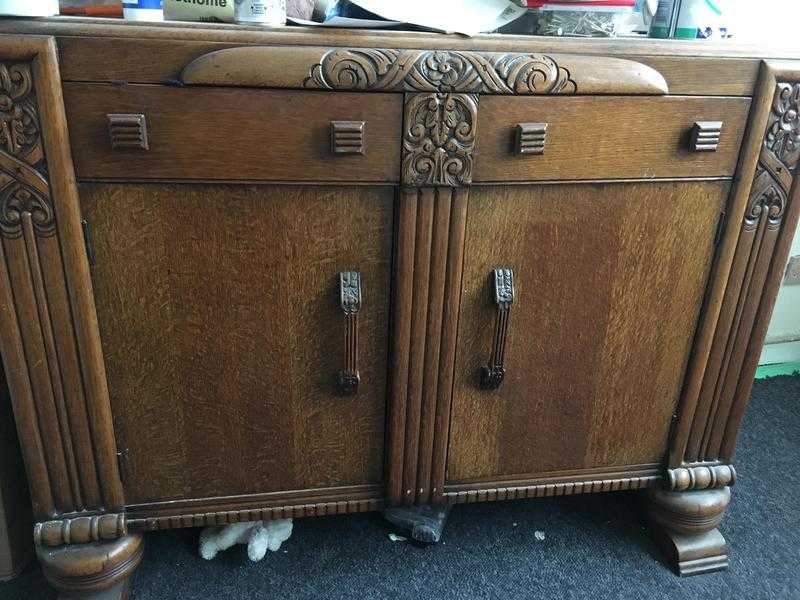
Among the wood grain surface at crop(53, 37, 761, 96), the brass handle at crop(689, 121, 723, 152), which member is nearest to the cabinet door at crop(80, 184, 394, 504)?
the wood grain surface at crop(53, 37, 761, 96)

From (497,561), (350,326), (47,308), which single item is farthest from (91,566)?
(497,561)

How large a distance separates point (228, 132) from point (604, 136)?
1.54 feet

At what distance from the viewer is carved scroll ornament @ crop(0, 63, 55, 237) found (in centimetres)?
73

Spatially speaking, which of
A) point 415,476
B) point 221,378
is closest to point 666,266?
point 415,476

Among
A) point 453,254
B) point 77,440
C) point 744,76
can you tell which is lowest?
point 77,440

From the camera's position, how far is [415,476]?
1035 millimetres

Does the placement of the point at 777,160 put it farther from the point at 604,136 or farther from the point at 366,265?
the point at 366,265

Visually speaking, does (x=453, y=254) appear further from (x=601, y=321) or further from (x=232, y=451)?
(x=232, y=451)

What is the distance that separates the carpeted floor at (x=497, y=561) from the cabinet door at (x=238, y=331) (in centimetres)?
19

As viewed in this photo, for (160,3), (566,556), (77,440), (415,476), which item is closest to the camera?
(160,3)

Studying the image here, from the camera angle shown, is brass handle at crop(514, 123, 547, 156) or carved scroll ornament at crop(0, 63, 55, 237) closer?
carved scroll ornament at crop(0, 63, 55, 237)

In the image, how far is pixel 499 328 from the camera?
946 millimetres

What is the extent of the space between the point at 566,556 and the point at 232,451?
602 mm

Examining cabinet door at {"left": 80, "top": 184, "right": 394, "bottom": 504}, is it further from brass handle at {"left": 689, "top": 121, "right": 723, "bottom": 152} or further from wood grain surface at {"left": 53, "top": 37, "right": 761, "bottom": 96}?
brass handle at {"left": 689, "top": 121, "right": 723, "bottom": 152}
